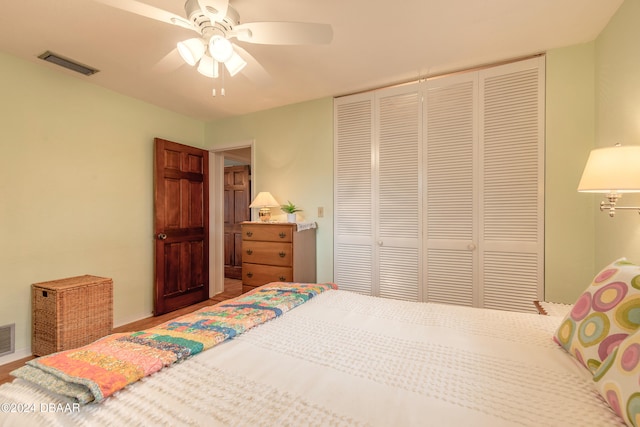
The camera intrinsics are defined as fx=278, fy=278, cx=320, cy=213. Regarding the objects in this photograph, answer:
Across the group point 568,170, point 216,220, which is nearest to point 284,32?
point 568,170

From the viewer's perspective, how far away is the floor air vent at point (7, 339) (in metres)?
2.18

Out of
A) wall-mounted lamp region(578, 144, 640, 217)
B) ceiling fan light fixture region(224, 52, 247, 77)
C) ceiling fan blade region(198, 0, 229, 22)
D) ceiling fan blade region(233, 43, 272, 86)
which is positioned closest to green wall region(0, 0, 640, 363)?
wall-mounted lamp region(578, 144, 640, 217)

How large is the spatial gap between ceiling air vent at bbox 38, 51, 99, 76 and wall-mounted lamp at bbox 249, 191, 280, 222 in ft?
6.03

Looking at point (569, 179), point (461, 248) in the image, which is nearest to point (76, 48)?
point (461, 248)

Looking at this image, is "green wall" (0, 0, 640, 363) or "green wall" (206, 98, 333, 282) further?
"green wall" (206, 98, 333, 282)

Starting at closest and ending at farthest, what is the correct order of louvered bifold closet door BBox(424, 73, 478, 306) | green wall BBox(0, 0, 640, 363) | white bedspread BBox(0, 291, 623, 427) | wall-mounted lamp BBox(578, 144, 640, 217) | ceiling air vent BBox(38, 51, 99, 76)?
1. white bedspread BBox(0, 291, 623, 427)
2. wall-mounted lamp BBox(578, 144, 640, 217)
3. green wall BBox(0, 0, 640, 363)
4. ceiling air vent BBox(38, 51, 99, 76)
5. louvered bifold closet door BBox(424, 73, 478, 306)

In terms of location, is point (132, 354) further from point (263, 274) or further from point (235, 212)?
point (235, 212)

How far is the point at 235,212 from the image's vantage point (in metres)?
5.20

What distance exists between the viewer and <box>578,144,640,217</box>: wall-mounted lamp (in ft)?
4.12

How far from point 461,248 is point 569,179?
3.09 feet

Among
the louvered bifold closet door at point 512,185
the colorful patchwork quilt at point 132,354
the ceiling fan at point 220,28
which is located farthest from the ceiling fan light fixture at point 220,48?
the louvered bifold closet door at point 512,185

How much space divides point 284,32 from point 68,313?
2.64 metres

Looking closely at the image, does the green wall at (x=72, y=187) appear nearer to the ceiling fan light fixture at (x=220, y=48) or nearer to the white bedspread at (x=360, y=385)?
the ceiling fan light fixture at (x=220, y=48)

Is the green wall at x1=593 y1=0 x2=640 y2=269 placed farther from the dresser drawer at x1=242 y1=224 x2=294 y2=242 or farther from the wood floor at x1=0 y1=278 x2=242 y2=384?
the wood floor at x1=0 y1=278 x2=242 y2=384
